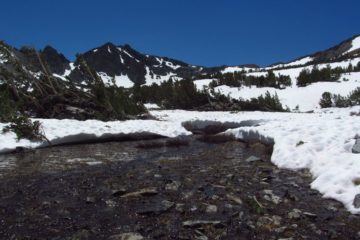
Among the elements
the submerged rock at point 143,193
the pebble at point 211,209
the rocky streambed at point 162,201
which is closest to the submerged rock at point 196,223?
the rocky streambed at point 162,201

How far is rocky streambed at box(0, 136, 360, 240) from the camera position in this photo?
443cm

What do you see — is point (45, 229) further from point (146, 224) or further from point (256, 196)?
point (256, 196)

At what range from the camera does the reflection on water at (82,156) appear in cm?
795

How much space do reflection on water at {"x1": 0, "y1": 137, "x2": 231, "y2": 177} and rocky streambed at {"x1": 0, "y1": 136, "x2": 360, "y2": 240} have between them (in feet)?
0.14

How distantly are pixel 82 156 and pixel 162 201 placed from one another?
180 inches

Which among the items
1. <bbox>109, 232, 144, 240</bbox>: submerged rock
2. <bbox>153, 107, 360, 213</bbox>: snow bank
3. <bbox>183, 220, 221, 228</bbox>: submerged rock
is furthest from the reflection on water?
<bbox>183, 220, 221, 228</bbox>: submerged rock

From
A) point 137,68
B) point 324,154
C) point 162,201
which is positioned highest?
point 137,68

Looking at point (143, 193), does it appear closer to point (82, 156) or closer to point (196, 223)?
point (196, 223)

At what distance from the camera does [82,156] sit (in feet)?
31.1

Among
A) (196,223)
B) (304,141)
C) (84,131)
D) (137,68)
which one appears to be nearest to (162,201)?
(196,223)

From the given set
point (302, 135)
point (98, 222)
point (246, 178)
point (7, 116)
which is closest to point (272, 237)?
point (98, 222)

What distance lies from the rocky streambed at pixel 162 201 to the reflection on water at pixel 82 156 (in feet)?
0.14

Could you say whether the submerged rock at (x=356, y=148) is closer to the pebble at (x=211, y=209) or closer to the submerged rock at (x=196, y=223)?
the pebble at (x=211, y=209)

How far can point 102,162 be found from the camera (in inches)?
342
